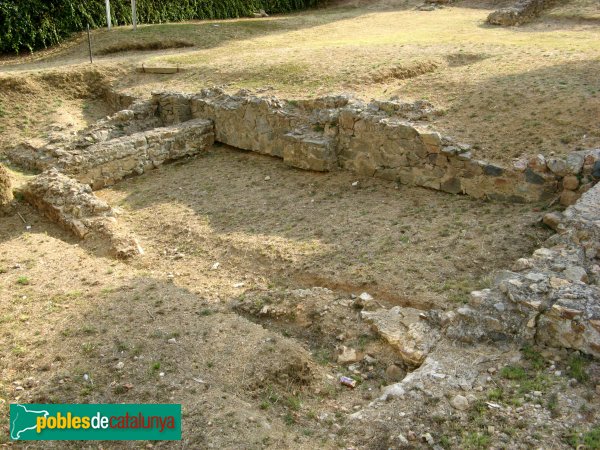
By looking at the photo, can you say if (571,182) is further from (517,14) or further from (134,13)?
(134,13)

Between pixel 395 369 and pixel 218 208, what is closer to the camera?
pixel 395 369

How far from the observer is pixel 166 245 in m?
9.85

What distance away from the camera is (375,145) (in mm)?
10914

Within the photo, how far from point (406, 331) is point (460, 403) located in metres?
1.34

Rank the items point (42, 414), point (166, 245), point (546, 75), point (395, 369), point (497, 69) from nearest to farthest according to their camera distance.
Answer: point (42, 414), point (395, 369), point (166, 245), point (546, 75), point (497, 69)

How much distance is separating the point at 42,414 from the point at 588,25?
693 inches

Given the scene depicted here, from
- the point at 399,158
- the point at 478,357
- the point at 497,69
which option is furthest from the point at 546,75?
the point at 478,357

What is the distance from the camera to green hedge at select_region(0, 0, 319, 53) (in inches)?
767

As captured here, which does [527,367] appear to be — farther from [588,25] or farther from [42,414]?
[588,25]

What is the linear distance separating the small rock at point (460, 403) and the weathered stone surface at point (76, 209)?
225 inches

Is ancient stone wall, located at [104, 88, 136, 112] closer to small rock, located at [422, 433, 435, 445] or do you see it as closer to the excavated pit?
the excavated pit

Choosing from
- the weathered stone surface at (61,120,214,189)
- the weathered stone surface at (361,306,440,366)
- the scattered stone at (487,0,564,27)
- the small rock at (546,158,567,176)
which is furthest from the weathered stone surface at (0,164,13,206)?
the scattered stone at (487,0,564,27)

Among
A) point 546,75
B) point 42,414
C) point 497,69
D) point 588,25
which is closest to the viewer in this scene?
point 42,414
